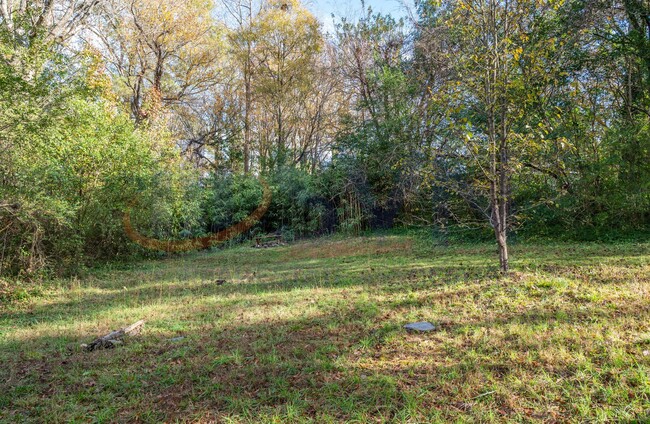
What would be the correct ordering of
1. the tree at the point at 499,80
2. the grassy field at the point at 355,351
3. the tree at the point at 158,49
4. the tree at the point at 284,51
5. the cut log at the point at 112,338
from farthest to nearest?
the tree at the point at 284,51 < the tree at the point at 158,49 < the tree at the point at 499,80 < the cut log at the point at 112,338 < the grassy field at the point at 355,351

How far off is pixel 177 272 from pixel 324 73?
12226 mm

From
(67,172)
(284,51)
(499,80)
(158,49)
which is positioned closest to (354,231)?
(67,172)

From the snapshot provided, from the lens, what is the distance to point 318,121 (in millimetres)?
19984

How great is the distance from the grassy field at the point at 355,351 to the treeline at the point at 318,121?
59.3 inches

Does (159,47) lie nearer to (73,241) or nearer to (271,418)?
(73,241)

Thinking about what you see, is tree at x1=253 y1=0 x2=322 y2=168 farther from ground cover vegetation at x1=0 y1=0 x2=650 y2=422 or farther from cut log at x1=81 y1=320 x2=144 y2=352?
cut log at x1=81 y1=320 x2=144 y2=352

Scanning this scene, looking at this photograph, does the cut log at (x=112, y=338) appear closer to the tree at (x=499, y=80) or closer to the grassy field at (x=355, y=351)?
the grassy field at (x=355, y=351)

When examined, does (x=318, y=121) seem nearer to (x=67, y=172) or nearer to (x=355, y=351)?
(x=67, y=172)

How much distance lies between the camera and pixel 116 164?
969 cm

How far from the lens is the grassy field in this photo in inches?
97.6

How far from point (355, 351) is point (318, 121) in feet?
57.9

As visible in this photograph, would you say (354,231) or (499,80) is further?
(354,231)

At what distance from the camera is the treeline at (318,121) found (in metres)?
5.64

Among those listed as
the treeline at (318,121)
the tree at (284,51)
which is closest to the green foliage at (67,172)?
the treeline at (318,121)
